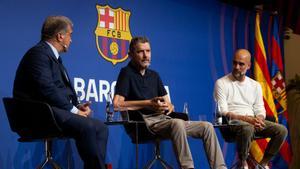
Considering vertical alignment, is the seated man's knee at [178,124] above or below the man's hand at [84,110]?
below

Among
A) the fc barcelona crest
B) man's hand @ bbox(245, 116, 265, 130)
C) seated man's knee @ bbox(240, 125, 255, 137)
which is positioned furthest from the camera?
the fc barcelona crest

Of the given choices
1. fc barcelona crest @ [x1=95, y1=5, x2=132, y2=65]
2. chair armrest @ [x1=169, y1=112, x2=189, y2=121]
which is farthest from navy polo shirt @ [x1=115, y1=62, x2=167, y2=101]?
fc barcelona crest @ [x1=95, y1=5, x2=132, y2=65]

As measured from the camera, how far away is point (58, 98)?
3465 millimetres

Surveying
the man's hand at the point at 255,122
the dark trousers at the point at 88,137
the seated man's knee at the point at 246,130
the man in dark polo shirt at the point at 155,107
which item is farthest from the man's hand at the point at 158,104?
the man's hand at the point at 255,122

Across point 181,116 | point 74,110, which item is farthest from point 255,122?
point 74,110

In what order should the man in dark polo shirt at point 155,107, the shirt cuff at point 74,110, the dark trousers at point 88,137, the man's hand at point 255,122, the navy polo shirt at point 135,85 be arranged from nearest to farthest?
the dark trousers at point 88,137
the shirt cuff at point 74,110
the man in dark polo shirt at point 155,107
the navy polo shirt at point 135,85
the man's hand at point 255,122

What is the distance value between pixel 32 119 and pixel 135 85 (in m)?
1.15

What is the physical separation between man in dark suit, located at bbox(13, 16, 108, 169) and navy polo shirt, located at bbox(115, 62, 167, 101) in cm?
65

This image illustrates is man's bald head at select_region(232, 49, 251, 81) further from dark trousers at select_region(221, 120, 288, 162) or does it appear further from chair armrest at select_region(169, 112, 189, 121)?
chair armrest at select_region(169, 112, 189, 121)

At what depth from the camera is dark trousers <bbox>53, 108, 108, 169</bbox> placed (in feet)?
11.0

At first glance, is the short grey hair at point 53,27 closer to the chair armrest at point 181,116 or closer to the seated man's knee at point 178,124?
the seated man's knee at point 178,124

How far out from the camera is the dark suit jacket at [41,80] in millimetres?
3422

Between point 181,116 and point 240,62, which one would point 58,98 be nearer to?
point 181,116

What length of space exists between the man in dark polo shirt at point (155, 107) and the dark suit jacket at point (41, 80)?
2.36 feet
